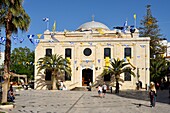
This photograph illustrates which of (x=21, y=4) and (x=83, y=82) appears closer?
(x=21, y=4)

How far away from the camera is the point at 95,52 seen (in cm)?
4275

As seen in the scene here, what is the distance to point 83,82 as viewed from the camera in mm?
43406

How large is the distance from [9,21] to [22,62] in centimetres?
4988

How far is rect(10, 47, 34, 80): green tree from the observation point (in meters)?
64.6

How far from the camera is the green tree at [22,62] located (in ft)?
212

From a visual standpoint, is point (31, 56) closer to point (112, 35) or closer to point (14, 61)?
point (14, 61)

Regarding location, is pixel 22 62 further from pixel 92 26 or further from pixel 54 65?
pixel 54 65

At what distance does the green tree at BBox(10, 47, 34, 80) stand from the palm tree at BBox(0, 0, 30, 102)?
1858 inches

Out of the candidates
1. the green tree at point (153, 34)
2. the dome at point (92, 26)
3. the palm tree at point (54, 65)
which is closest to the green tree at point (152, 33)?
the green tree at point (153, 34)

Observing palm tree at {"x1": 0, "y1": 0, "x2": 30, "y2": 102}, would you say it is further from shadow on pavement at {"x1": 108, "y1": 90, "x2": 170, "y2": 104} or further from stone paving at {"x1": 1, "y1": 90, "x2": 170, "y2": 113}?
shadow on pavement at {"x1": 108, "y1": 90, "x2": 170, "y2": 104}

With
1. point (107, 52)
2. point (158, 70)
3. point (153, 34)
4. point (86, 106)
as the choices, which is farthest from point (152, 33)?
point (86, 106)

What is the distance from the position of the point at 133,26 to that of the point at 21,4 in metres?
27.8

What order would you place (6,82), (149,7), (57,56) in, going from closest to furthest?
(6,82)
(57,56)
(149,7)

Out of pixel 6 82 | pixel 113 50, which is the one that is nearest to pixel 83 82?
pixel 113 50
